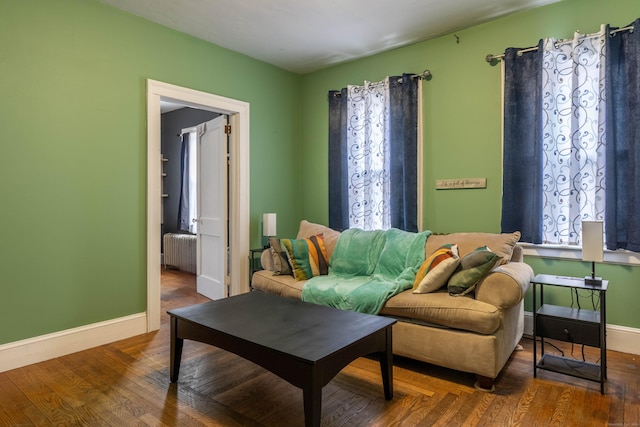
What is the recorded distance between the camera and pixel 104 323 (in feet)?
9.82

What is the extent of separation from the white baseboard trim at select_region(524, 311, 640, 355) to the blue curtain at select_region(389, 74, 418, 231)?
167 centimetres

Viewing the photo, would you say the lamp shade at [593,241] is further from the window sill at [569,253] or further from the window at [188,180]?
the window at [188,180]

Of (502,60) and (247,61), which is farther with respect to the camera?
(247,61)

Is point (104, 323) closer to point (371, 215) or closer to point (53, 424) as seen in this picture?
point (53, 424)

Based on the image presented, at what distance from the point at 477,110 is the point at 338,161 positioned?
1.49 metres

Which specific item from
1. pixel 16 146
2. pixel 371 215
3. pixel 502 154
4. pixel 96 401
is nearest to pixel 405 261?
pixel 371 215

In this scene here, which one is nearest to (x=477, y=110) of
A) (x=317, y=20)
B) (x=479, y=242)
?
(x=479, y=242)

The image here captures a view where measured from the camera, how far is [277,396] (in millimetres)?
2182

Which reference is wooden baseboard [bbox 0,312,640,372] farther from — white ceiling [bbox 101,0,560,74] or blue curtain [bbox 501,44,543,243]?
white ceiling [bbox 101,0,560,74]

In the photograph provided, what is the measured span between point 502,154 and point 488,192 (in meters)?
0.34

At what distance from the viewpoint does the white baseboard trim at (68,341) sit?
2545 mm

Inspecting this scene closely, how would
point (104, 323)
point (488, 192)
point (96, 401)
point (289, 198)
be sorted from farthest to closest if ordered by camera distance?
point (289, 198), point (488, 192), point (104, 323), point (96, 401)

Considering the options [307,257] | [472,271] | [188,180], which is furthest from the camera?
[188,180]

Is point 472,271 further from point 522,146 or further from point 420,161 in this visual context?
point 420,161
